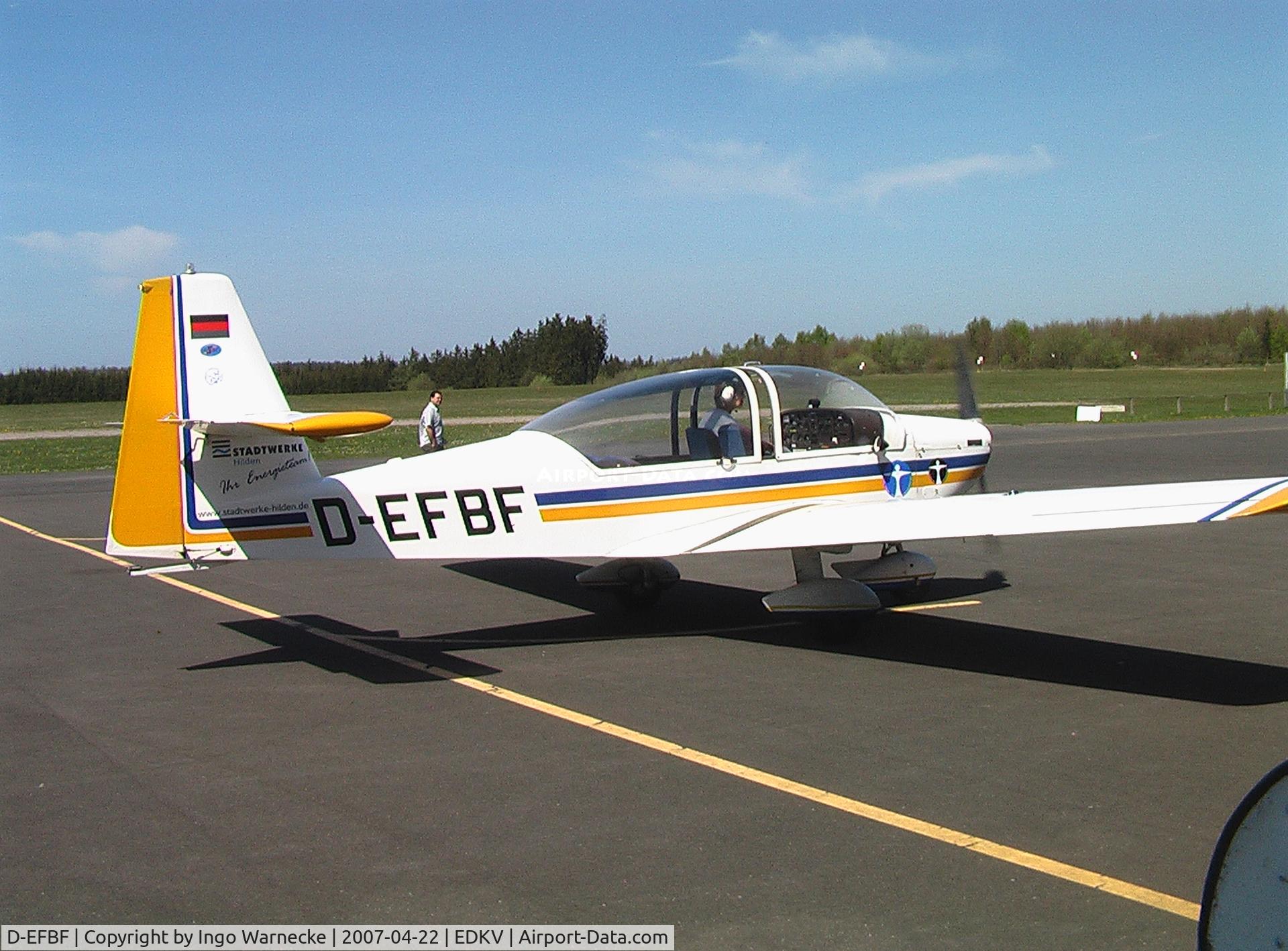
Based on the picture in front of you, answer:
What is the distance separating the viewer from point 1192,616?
9.20 meters

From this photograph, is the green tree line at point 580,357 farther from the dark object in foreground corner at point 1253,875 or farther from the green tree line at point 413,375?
the dark object in foreground corner at point 1253,875

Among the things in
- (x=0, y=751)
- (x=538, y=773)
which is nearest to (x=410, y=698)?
(x=538, y=773)

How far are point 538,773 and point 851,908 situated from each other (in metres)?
2.05

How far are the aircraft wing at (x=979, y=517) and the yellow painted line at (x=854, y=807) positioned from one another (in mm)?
1632

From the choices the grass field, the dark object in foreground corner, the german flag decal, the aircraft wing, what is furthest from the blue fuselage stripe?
the grass field

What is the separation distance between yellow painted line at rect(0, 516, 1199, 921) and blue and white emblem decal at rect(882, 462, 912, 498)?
12.7 feet

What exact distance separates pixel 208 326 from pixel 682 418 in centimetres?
349

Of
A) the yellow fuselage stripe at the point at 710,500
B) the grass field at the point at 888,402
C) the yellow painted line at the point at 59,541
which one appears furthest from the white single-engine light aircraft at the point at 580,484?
the grass field at the point at 888,402

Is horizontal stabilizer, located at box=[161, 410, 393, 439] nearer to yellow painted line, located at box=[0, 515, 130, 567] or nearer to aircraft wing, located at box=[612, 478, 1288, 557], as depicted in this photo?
aircraft wing, located at box=[612, 478, 1288, 557]

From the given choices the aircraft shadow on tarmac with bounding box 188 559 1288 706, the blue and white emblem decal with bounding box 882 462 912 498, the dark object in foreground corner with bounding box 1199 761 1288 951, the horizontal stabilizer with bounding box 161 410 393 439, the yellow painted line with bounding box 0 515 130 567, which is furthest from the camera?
the yellow painted line with bounding box 0 515 130 567

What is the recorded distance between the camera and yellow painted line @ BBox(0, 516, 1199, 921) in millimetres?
4277

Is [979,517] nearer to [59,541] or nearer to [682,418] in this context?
[682,418]

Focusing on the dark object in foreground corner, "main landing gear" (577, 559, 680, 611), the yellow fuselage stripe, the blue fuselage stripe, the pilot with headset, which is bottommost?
"main landing gear" (577, 559, 680, 611)

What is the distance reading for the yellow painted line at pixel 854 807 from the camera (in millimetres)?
4277
